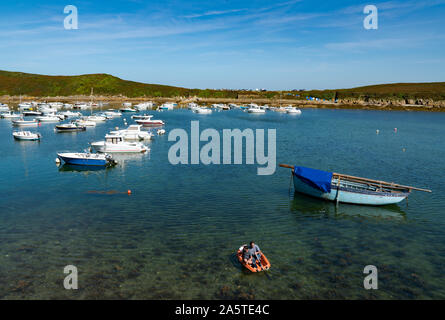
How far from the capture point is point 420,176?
1690 inches

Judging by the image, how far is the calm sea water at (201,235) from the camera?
18.0 metres

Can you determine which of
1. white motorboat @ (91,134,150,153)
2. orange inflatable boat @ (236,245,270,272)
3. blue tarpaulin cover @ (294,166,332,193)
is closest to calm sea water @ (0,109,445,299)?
orange inflatable boat @ (236,245,270,272)

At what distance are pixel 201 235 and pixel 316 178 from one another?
47.1 ft

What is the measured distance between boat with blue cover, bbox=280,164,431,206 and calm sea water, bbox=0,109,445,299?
1.01 metres

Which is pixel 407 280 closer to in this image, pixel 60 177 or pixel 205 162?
pixel 205 162

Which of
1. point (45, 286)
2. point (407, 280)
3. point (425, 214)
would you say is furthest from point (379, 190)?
point (45, 286)

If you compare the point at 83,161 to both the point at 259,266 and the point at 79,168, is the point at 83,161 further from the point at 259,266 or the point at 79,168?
the point at 259,266

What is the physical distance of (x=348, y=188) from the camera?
30875 mm

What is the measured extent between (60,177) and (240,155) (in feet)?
95.5

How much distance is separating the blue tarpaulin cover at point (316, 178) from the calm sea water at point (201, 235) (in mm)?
1930

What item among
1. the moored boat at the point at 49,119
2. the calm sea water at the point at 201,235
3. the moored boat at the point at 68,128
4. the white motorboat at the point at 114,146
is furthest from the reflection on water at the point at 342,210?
the moored boat at the point at 49,119

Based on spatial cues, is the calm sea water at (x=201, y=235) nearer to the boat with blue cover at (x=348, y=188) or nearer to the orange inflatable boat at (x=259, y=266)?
the orange inflatable boat at (x=259, y=266)

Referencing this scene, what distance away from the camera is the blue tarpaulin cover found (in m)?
31.2

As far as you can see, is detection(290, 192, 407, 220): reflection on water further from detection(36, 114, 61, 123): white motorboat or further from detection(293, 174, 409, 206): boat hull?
detection(36, 114, 61, 123): white motorboat
